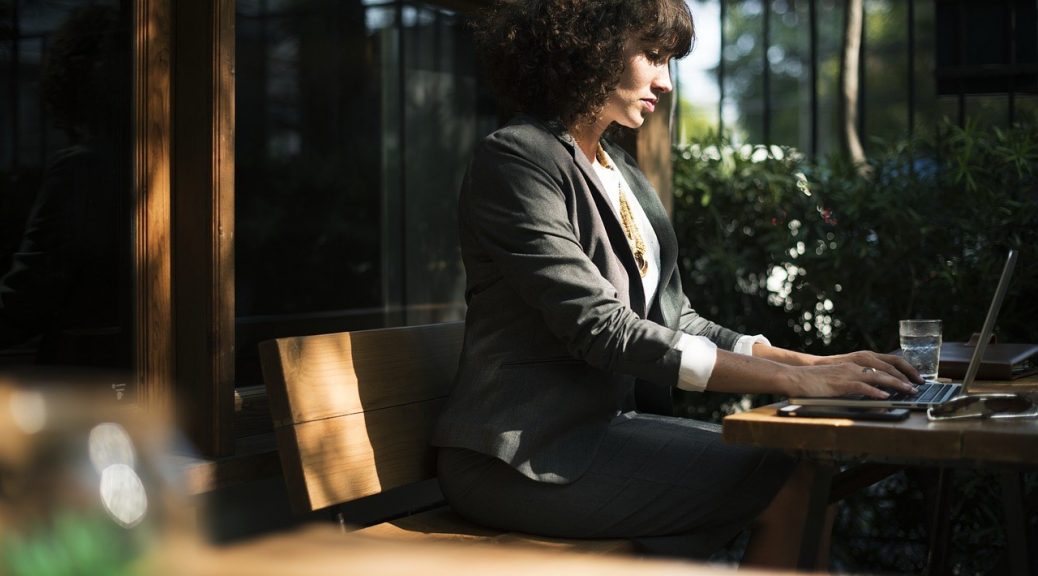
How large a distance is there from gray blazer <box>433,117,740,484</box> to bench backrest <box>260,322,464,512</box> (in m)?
0.13

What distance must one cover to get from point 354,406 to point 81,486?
5.57 ft

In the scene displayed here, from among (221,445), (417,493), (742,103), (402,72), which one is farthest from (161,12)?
(742,103)

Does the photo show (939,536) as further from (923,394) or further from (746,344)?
(923,394)

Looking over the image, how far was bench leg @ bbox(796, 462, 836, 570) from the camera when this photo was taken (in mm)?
1771

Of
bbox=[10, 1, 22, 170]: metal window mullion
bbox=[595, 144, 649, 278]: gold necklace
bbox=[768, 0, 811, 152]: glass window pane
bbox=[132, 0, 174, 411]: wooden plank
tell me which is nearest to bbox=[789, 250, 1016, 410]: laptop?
bbox=[595, 144, 649, 278]: gold necklace

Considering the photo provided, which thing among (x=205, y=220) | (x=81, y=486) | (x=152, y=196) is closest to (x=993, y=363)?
(x=205, y=220)

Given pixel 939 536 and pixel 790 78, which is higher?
pixel 790 78

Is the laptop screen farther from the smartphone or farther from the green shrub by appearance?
the green shrub

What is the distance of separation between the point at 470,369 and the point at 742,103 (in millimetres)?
36138

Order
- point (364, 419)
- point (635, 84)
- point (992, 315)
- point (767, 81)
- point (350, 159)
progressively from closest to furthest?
point (992, 315) < point (364, 419) < point (635, 84) < point (767, 81) < point (350, 159)

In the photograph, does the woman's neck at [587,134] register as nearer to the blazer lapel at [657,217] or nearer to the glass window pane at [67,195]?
the blazer lapel at [657,217]

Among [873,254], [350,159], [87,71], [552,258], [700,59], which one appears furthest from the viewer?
[700,59]

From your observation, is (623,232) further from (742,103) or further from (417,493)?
(742,103)

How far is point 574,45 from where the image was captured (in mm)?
2348
